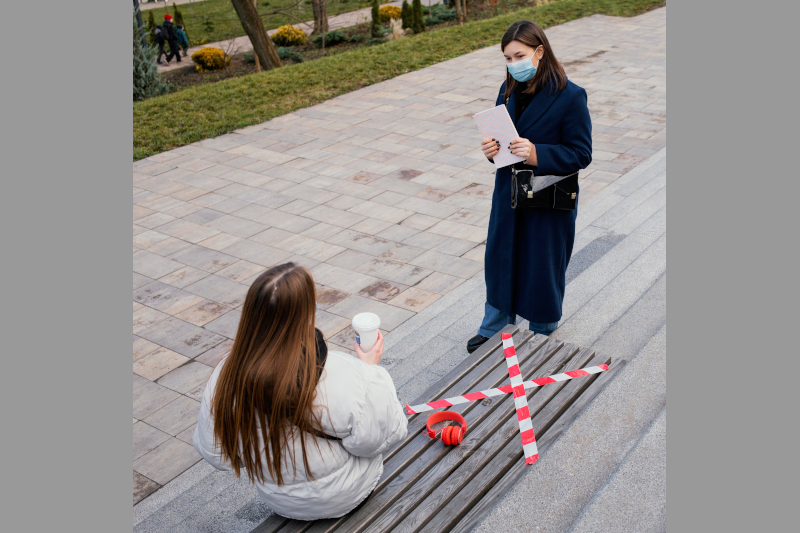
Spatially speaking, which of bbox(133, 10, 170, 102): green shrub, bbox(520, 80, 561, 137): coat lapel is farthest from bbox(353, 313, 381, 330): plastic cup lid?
bbox(133, 10, 170, 102): green shrub

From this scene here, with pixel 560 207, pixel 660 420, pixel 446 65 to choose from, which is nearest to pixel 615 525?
pixel 660 420

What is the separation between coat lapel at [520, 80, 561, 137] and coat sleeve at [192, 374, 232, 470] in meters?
2.32

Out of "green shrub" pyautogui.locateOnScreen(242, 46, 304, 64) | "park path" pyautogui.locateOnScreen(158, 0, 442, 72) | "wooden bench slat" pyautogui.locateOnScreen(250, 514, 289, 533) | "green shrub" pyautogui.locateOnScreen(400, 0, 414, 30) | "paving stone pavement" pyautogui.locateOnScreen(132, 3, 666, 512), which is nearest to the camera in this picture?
"wooden bench slat" pyautogui.locateOnScreen(250, 514, 289, 533)

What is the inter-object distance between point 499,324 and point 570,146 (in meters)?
1.22

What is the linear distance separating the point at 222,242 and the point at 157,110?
549 cm

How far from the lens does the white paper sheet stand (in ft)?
12.6

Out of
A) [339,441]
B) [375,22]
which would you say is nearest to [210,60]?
[375,22]

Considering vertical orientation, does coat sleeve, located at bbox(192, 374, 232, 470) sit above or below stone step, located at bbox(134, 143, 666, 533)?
above

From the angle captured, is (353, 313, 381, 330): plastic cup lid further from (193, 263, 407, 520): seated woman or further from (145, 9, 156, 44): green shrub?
(145, 9, 156, 44): green shrub

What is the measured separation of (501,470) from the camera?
2.98 m

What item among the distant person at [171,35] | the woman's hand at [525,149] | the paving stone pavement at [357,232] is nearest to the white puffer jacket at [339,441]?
the paving stone pavement at [357,232]

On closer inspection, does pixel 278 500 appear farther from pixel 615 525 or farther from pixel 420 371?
pixel 420 371

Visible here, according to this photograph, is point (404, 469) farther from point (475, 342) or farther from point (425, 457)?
point (475, 342)

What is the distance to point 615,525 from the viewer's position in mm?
2525
